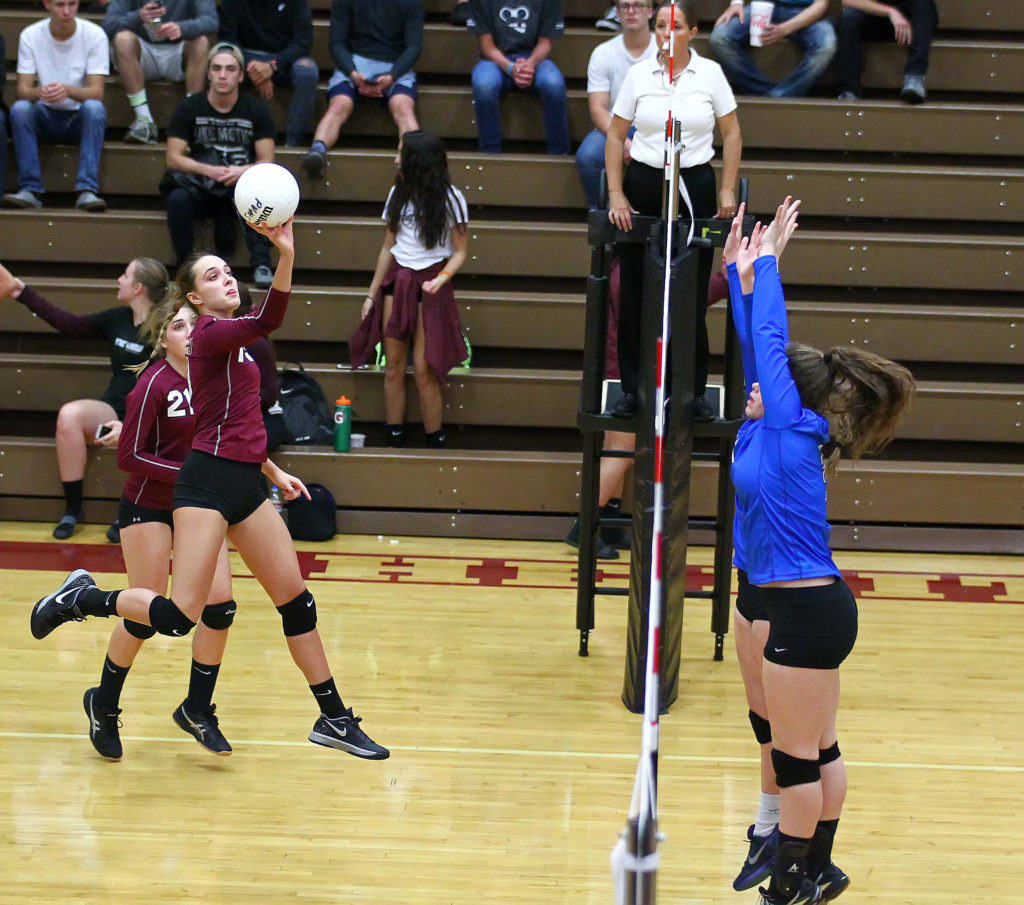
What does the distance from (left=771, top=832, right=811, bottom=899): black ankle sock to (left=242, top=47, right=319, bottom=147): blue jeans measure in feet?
20.1

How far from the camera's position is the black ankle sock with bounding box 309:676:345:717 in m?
4.27

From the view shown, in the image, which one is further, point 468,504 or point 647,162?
point 468,504

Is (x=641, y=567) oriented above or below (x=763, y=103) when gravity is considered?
below

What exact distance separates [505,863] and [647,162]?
328 centimetres

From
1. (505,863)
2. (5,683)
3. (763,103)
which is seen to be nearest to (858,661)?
(505,863)

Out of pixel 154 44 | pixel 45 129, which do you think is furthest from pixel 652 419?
pixel 154 44

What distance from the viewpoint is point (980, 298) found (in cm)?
789

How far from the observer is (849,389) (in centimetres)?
327

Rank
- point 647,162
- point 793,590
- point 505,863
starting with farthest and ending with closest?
point 647,162, point 505,863, point 793,590

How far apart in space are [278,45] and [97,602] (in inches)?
206

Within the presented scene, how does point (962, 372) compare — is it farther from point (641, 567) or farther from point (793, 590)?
point (793, 590)

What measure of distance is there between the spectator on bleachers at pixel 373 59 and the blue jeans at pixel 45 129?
130 cm

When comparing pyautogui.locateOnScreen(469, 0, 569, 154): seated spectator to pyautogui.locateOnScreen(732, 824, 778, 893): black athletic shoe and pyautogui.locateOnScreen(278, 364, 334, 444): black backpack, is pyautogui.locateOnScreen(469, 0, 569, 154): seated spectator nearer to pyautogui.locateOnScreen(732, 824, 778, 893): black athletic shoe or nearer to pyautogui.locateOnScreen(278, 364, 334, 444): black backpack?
pyautogui.locateOnScreen(278, 364, 334, 444): black backpack

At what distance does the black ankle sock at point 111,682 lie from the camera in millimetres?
4383
